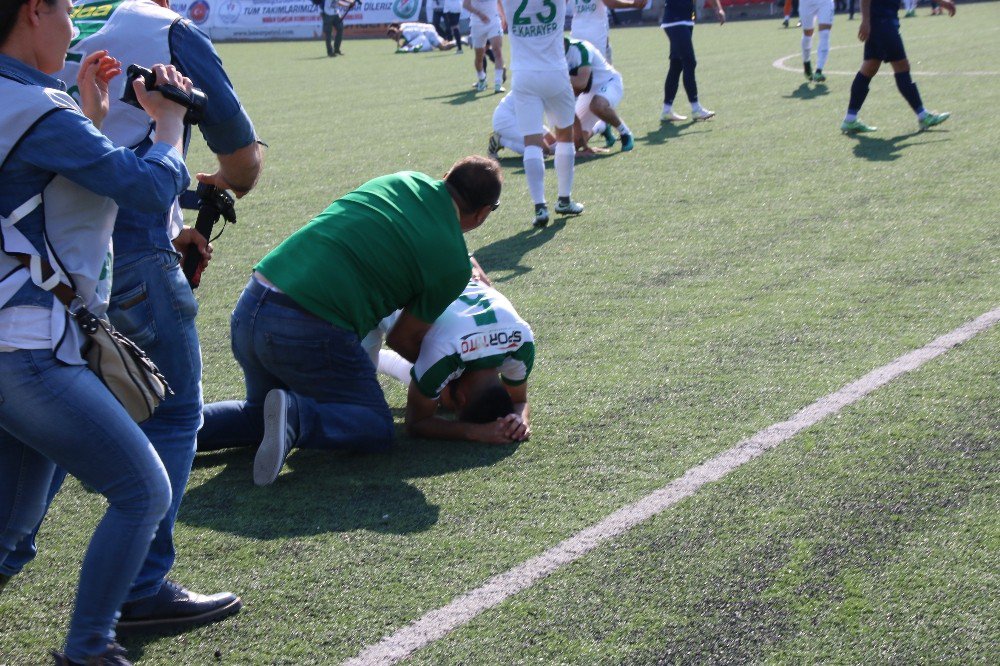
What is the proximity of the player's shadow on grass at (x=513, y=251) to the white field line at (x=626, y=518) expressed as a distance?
8.96 feet

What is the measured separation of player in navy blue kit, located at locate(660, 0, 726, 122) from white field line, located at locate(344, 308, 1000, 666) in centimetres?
848

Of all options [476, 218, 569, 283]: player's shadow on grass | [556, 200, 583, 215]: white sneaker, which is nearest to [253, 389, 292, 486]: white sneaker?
[476, 218, 569, 283]: player's shadow on grass

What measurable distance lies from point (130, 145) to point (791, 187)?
22.7 ft

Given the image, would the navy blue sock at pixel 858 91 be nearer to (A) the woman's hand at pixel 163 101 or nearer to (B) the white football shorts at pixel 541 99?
(B) the white football shorts at pixel 541 99

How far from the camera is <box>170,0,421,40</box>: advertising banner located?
40.1 metres

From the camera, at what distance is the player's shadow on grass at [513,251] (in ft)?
23.7

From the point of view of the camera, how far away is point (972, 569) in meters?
3.27

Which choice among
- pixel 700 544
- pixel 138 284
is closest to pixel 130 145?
pixel 138 284

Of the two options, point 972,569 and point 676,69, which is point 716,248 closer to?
point 972,569

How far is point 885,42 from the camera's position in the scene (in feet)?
35.7

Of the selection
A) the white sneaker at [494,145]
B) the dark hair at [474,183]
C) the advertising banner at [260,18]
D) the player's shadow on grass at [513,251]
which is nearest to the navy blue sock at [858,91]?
the white sneaker at [494,145]

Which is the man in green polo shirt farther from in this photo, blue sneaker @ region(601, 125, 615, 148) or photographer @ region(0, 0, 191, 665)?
blue sneaker @ region(601, 125, 615, 148)

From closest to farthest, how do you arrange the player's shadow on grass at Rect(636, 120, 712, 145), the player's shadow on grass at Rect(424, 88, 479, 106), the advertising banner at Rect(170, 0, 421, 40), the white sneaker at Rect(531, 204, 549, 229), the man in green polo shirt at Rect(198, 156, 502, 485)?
the man in green polo shirt at Rect(198, 156, 502, 485), the white sneaker at Rect(531, 204, 549, 229), the player's shadow on grass at Rect(636, 120, 712, 145), the player's shadow on grass at Rect(424, 88, 479, 106), the advertising banner at Rect(170, 0, 421, 40)

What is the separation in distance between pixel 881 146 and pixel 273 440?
26.9 ft
